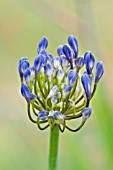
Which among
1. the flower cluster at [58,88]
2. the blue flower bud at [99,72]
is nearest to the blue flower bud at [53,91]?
the flower cluster at [58,88]

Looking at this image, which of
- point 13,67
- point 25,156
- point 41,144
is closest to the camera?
point 25,156

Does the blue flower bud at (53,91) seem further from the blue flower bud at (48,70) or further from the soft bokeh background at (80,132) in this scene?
the soft bokeh background at (80,132)

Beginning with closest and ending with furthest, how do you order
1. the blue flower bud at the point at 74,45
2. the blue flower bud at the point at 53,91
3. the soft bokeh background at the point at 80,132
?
the blue flower bud at the point at 53,91 → the blue flower bud at the point at 74,45 → the soft bokeh background at the point at 80,132

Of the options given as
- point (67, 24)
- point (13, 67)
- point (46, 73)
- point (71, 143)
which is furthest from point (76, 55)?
point (13, 67)

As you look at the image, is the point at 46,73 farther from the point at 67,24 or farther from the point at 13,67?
the point at 13,67

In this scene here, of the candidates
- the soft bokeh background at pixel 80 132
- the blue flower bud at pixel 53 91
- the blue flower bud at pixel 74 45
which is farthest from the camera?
the soft bokeh background at pixel 80 132

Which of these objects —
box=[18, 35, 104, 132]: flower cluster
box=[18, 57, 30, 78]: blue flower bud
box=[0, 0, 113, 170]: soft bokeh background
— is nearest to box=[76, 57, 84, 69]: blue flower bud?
box=[18, 35, 104, 132]: flower cluster

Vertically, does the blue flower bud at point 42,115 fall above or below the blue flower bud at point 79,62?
below

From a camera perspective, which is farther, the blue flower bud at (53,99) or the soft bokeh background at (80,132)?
the soft bokeh background at (80,132)

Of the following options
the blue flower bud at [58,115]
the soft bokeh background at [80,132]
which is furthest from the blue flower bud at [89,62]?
the soft bokeh background at [80,132]

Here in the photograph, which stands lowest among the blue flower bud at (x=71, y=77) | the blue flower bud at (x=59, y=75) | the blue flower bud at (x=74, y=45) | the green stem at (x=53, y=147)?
the green stem at (x=53, y=147)
